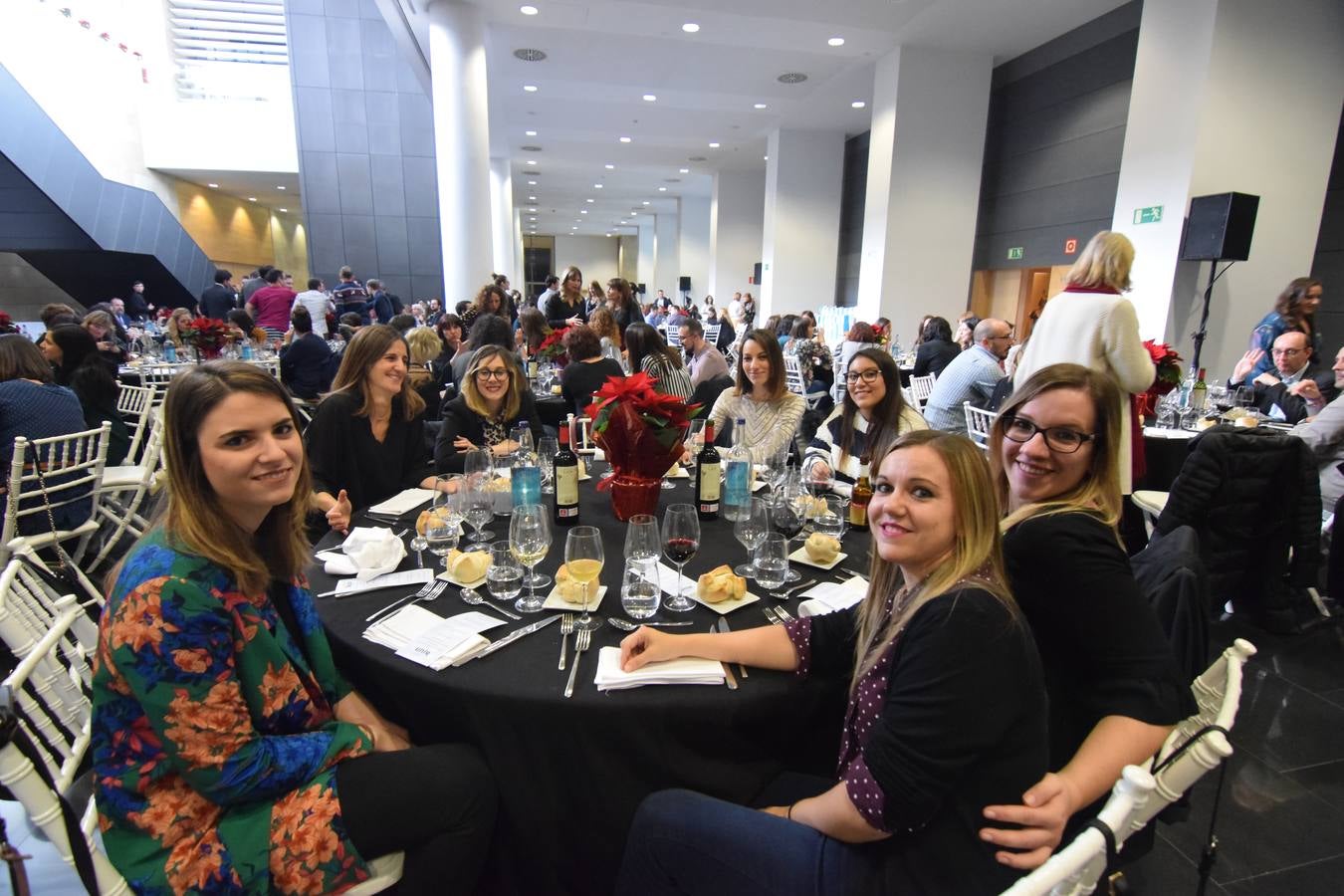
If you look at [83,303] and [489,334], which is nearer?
[489,334]

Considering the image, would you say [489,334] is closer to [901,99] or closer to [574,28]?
[574,28]

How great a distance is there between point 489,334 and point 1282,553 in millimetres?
4704

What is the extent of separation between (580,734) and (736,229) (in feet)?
54.2

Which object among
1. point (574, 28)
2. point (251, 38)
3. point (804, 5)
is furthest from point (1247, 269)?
point (251, 38)

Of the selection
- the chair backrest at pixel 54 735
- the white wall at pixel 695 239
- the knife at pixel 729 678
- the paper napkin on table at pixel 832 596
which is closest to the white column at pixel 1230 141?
the paper napkin on table at pixel 832 596

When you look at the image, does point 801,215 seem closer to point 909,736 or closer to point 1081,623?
point 1081,623

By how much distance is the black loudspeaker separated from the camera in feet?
16.8

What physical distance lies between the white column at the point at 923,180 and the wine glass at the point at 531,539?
7.95 meters

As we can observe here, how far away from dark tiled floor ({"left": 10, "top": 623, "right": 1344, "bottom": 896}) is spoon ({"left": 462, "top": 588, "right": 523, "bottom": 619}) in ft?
2.75

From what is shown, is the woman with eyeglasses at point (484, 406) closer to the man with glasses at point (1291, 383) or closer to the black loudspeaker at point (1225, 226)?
the man with glasses at point (1291, 383)

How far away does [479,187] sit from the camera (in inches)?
Result: 273

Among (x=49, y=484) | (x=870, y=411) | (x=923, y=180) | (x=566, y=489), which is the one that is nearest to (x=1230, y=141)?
(x=923, y=180)

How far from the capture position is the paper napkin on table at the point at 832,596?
5.08 feet

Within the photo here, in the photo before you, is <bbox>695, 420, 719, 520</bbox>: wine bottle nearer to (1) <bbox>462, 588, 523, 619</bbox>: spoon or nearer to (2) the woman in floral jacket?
(1) <bbox>462, 588, 523, 619</bbox>: spoon
